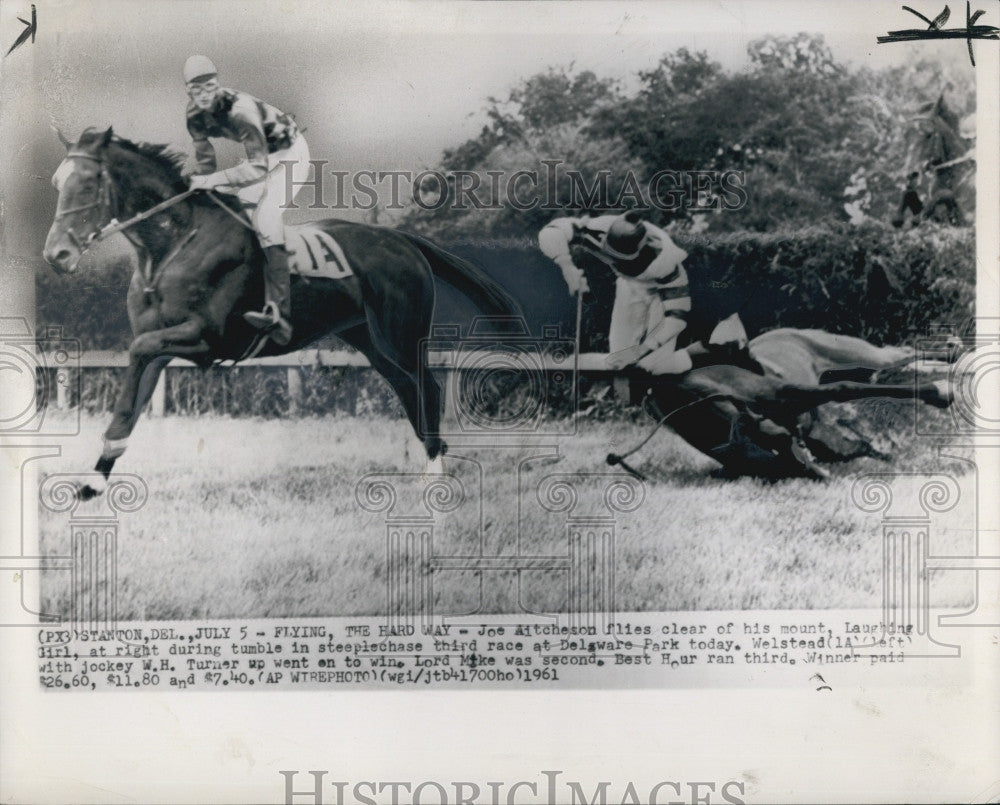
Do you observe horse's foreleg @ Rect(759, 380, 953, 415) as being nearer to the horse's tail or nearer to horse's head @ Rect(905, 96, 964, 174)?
horse's head @ Rect(905, 96, 964, 174)

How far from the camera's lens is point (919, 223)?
15.2 feet

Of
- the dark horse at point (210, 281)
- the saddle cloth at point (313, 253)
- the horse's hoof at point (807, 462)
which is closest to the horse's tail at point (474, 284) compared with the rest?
the dark horse at point (210, 281)

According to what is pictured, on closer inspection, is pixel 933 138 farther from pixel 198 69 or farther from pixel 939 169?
pixel 198 69

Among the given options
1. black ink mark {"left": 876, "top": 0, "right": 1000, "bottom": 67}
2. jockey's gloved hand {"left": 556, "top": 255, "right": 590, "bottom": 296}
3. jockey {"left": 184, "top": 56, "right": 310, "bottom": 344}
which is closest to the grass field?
jockey's gloved hand {"left": 556, "top": 255, "right": 590, "bottom": 296}

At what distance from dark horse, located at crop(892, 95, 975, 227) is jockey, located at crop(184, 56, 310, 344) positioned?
291 cm

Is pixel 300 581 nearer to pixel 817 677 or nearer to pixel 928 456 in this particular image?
pixel 817 677

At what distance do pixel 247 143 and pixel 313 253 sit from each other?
0.59m

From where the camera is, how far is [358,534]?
4473 mm

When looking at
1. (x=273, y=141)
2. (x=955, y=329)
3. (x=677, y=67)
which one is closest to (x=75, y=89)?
(x=273, y=141)

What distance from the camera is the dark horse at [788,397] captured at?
4613 mm

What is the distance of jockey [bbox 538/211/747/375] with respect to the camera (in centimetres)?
458

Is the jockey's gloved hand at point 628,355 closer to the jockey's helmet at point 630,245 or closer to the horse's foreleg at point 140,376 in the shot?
the jockey's helmet at point 630,245

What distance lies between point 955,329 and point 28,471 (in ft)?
14.6

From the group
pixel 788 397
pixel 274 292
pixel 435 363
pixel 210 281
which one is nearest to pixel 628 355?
pixel 788 397
